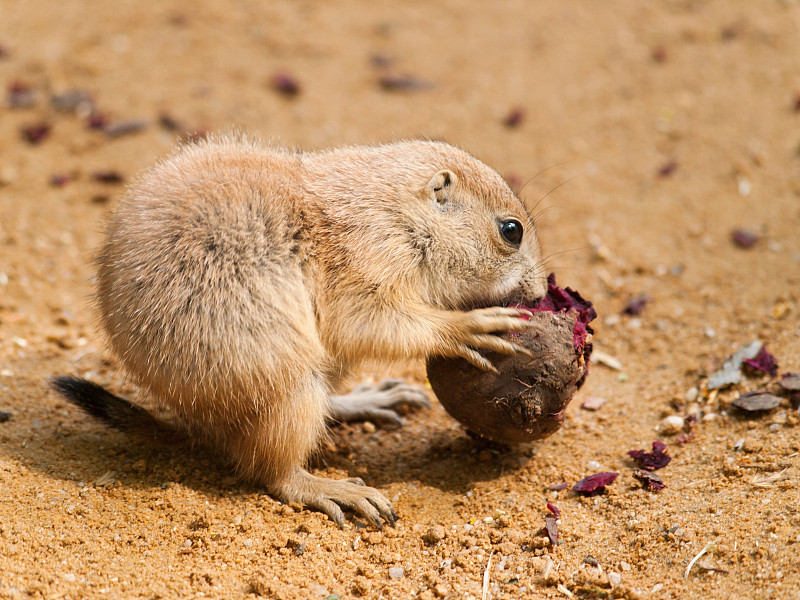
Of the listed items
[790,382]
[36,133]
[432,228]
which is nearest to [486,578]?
[432,228]

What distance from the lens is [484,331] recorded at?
402 centimetres

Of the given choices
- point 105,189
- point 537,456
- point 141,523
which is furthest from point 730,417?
point 105,189

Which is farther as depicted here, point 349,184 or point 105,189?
point 105,189

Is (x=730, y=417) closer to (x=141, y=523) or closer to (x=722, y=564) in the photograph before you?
(x=722, y=564)

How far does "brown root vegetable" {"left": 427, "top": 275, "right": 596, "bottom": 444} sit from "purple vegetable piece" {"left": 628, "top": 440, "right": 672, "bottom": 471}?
0.57 meters

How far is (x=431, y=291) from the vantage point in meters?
4.32

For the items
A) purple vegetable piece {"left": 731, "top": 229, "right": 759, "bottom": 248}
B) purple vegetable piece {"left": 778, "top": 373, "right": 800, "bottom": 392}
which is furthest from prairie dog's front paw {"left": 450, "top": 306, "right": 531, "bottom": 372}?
purple vegetable piece {"left": 731, "top": 229, "right": 759, "bottom": 248}

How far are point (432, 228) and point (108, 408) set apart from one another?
6.73 ft

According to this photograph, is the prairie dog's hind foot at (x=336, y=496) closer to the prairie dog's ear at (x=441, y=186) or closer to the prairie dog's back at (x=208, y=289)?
the prairie dog's back at (x=208, y=289)

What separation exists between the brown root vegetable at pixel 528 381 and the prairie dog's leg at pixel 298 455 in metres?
0.68

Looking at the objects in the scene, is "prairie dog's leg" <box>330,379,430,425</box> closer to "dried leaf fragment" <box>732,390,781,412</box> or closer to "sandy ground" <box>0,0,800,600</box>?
"sandy ground" <box>0,0,800,600</box>

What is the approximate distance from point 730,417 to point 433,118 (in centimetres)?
464

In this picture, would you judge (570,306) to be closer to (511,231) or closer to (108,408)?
(511,231)

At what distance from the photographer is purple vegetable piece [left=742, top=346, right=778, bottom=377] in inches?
184
